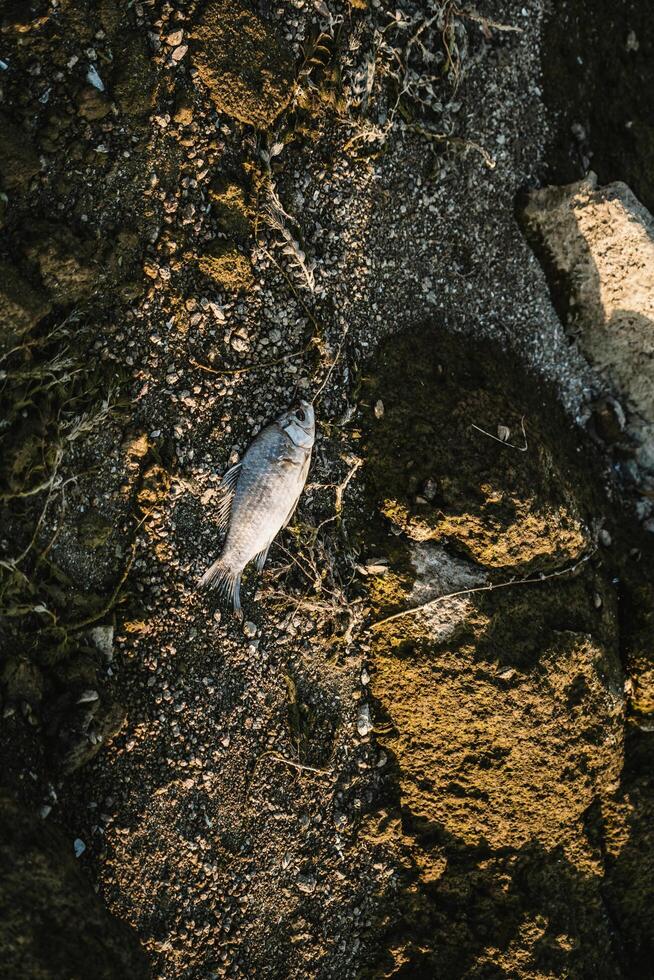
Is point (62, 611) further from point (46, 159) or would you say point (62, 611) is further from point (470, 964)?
point (470, 964)

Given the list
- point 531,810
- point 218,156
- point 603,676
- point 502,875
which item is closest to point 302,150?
point 218,156

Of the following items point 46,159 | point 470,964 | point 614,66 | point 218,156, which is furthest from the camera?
point 614,66

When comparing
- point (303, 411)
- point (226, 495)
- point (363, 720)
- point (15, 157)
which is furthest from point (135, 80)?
point (363, 720)

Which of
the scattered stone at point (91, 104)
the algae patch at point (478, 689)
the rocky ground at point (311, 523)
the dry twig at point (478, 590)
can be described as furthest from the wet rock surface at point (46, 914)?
the scattered stone at point (91, 104)

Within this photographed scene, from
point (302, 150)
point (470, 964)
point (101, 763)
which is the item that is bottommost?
point (470, 964)

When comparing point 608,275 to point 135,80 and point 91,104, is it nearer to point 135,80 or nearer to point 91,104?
point 135,80

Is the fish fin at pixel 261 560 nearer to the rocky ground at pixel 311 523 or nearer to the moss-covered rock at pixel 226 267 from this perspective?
the rocky ground at pixel 311 523

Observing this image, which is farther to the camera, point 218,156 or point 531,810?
point 531,810
